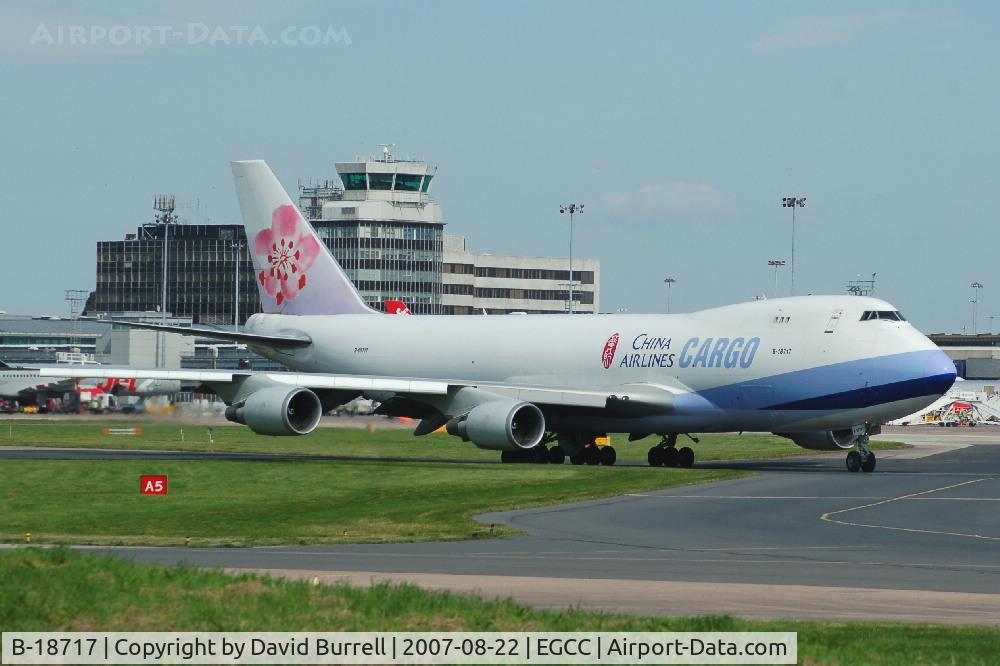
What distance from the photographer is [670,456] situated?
189ft

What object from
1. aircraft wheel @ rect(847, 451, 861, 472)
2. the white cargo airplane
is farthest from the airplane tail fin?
aircraft wheel @ rect(847, 451, 861, 472)

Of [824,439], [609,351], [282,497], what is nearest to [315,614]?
[282,497]

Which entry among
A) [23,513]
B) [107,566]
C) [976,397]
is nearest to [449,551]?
[107,566]

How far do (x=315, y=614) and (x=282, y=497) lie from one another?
2830cm

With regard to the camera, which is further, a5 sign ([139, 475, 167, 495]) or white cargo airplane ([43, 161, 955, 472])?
white cargo airplane ([43, 161, 955, 472])

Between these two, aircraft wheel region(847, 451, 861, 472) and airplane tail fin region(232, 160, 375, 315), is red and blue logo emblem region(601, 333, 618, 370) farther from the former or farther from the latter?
airplane tail fin region(232, 160, 375, 315)

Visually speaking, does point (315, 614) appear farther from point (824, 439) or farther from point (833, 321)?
point (824, 439)

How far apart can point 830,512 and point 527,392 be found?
1858 centimetres

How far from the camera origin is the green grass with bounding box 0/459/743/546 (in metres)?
34.8

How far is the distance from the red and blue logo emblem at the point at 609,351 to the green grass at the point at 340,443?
7580 mm

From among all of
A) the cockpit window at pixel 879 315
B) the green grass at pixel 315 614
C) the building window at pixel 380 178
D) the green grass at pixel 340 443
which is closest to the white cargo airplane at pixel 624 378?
the cockpit window at pixel 879 315

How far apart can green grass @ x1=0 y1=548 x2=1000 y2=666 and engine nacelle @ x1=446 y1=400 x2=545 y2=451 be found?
32836 mm

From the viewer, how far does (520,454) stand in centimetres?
5812

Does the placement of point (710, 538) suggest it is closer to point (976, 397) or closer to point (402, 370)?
point (402, 370)
